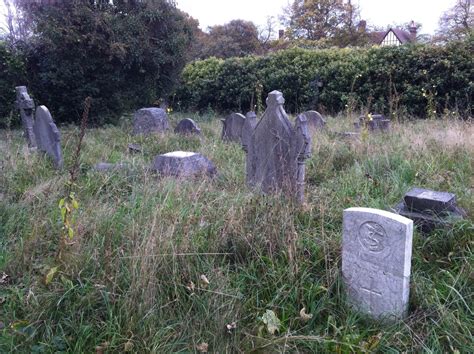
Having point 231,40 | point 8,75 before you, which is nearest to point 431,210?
point 8,75

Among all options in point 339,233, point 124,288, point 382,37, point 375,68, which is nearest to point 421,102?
point 375,68

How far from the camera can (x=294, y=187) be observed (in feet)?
13.7

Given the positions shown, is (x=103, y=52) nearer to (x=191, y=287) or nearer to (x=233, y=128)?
(x=233, y=128)

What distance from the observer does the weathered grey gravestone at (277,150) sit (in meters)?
4.46

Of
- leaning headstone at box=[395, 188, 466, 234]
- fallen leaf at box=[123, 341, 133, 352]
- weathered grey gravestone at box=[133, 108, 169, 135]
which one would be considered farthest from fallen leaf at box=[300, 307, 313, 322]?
weathered grey gravestone at box=[133, 108, 169, 135]

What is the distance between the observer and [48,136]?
21.6 ft

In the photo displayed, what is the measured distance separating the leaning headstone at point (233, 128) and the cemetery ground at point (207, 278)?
4546 mm

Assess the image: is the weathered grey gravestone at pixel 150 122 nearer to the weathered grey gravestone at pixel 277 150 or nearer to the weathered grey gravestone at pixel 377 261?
the weathered grey gravestone at pixel 277 150

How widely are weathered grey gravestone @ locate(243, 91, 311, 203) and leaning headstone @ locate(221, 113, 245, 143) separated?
3728 mm

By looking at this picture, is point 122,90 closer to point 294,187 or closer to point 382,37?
point 294,187

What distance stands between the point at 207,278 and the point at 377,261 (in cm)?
112

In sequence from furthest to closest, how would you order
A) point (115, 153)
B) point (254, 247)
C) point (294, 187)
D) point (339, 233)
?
point (115, 153) → point (294, 187) → point (339, 233) → point (254, 247)

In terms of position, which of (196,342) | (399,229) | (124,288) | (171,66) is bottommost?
(196,342)

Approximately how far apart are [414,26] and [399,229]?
42641mm
